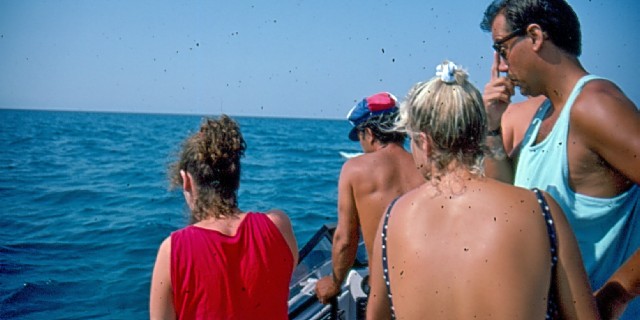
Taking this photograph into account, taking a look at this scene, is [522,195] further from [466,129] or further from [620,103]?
[620,103]

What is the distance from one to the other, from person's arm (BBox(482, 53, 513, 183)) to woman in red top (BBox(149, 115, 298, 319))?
2.85 ft

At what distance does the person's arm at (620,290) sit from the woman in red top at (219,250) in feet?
3.72

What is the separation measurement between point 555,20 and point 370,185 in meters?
1.35

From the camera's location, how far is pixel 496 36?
2010 millimetres

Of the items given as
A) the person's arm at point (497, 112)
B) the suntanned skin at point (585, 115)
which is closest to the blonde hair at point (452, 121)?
the suntanned skin at point (585, 115)

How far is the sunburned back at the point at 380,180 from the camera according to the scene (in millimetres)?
2936

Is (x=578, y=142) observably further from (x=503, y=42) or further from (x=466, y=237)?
(x=466, y=237)

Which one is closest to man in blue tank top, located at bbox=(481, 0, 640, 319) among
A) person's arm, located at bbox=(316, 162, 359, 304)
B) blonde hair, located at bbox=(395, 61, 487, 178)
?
blonde hair, located at bbox=(395, 61, 487, 178)

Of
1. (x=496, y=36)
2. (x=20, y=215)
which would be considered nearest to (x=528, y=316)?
(x=496, y=36)

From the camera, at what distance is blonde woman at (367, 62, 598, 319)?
141 cm

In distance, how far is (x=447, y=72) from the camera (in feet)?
5.14

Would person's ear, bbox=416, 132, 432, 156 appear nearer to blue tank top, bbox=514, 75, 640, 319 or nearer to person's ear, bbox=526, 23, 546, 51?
blue tank top, bbox=514, 75, 640, 319

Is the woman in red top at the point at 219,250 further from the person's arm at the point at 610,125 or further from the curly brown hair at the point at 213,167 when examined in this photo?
the person's arm at the point at 610,125

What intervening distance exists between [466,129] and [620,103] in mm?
524
